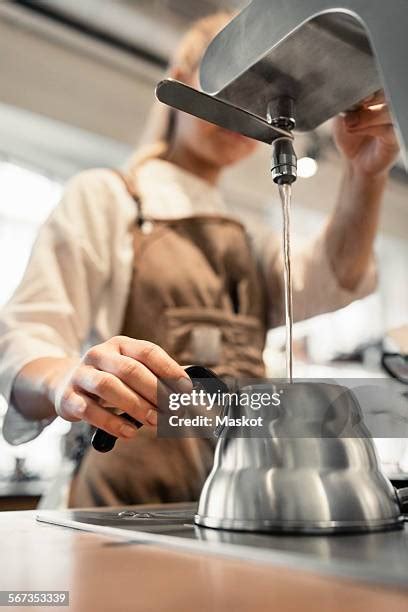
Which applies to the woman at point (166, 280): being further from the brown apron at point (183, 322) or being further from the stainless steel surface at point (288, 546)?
the stainless steel surface at point (288, 546)

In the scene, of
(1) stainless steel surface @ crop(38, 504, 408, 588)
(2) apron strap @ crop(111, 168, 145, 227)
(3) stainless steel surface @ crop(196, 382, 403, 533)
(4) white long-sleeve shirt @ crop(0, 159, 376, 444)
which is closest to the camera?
(1) stainless steel surface @ crop(38, 504, 408, 588)

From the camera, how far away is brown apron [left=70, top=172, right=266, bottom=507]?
2.66ft

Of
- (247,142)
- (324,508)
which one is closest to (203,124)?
(247,142)

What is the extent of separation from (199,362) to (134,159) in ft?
1.31

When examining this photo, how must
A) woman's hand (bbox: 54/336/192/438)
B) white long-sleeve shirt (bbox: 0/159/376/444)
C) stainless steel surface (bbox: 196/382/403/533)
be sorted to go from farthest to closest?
white long-sleeve shirt (bbox: 0/159/376/444), woman's hand (bbox: 54/336/192/438), stainless steel surface (bbox: 196/382/403/533)

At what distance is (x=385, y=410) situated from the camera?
A: 20.1 inches

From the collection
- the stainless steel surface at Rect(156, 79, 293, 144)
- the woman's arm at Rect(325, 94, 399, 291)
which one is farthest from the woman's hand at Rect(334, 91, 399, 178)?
the stainless steel surface at Rect(156, 79, 293, 144)

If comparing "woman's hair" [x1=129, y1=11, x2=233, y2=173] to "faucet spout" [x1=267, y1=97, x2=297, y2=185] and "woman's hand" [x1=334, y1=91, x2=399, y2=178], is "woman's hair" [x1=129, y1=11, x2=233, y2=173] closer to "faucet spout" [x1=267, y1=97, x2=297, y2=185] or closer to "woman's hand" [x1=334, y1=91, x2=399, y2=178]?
"woman's hand" [x1=334, y1=91, x2=399, y2=178]

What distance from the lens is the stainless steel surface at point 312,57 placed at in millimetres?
362

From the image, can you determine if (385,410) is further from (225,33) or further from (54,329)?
(54,329)

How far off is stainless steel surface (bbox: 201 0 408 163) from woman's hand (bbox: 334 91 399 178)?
4cm

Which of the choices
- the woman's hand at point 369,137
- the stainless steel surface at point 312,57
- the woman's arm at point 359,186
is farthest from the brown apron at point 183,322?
the stainless steel surface at point 312,57

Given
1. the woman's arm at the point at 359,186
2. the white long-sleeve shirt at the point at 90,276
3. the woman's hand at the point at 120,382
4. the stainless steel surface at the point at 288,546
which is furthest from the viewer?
the white long-sleeve shirt at the point at 90,276

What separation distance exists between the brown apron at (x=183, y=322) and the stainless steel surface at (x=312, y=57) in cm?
37
